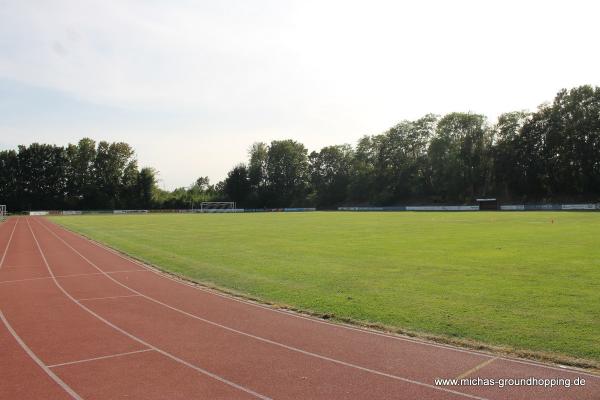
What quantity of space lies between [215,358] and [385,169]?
361 feet

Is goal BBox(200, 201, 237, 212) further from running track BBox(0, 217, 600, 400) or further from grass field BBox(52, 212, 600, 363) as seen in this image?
running track BBox(0, 217, 600, 400)

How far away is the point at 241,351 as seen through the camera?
7.64 m

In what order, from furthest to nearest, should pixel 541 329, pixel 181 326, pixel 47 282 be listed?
pixel 47 282
pixel 181 326
pixel 541 329

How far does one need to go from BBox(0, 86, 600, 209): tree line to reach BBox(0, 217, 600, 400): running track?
8807 centimetres

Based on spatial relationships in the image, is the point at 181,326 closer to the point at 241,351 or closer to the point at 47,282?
the point at 241,351

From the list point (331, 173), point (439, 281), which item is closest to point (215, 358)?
point (439, 281)

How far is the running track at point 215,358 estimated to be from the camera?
19.8 ft

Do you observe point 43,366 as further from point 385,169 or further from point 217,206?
point 217,206

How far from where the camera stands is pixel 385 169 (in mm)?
114250

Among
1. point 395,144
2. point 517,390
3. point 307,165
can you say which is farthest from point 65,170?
point 517,390

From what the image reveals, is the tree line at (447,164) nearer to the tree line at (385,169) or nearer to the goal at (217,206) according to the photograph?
the tree line at (385,169)

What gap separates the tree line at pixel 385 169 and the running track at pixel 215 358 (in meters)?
88.1

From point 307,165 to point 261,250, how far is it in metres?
114

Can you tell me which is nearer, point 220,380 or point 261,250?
point 220,380
